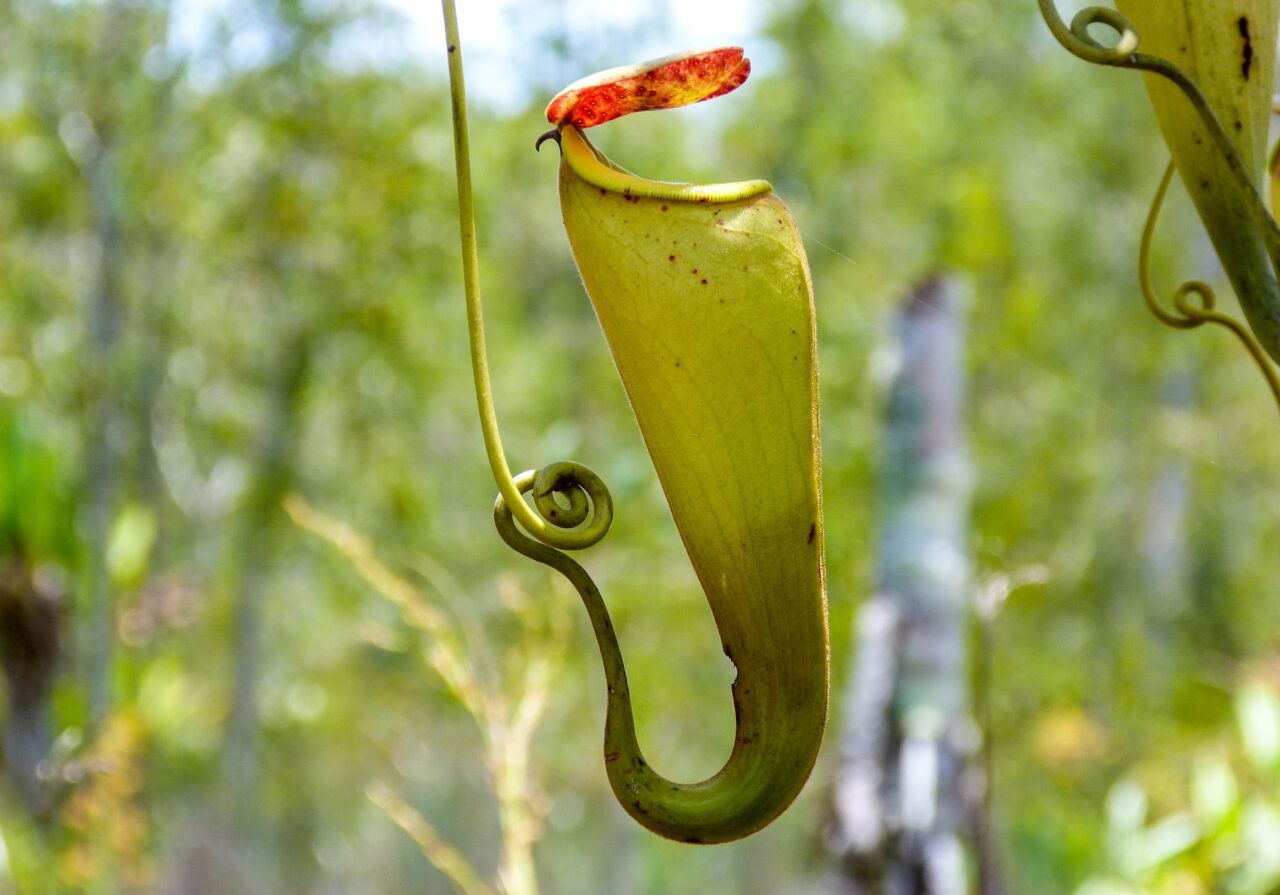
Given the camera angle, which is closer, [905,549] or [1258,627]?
[905,549]

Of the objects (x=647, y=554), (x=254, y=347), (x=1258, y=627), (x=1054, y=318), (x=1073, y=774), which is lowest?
(x=1258, y=627)

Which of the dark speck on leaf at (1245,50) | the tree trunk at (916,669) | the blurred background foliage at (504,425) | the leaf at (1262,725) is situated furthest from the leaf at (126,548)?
the dark speck on leaf at (1245,50)

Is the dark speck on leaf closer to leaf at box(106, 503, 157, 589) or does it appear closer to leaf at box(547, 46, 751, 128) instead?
leaf at box(547, 46, 751, 128)

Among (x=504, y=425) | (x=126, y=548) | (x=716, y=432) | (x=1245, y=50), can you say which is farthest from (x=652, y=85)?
(x=504, y=425)

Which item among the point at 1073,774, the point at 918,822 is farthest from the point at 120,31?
the point at 1073,774

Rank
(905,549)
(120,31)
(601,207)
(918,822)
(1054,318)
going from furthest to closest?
(1054,318) → (120,31) → (905,549) → (918,822) → (601,207)

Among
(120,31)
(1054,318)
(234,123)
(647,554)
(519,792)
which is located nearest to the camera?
(519,792)

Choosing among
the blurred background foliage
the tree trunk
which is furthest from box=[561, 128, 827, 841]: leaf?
the tree trunk

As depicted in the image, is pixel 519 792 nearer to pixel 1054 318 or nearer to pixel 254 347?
pixel 254 347
